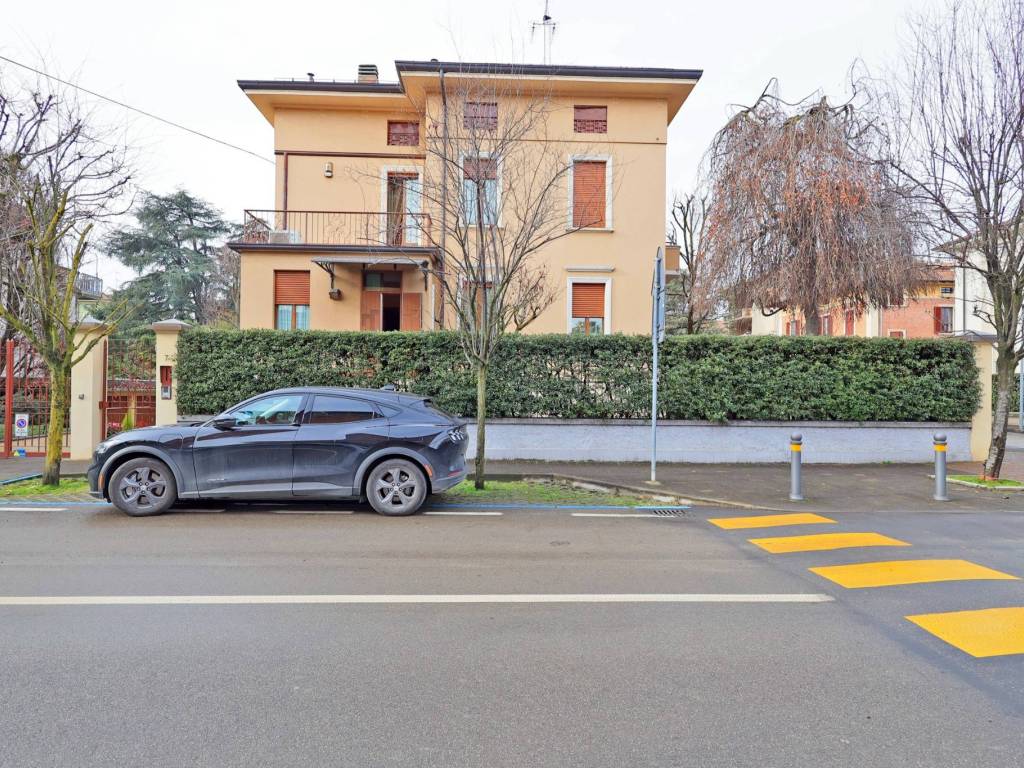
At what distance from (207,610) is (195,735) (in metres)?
1.89

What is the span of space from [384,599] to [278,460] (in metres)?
3.91

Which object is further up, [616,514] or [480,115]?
[480,115]

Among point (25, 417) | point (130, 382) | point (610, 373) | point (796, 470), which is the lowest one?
point (796, 470)

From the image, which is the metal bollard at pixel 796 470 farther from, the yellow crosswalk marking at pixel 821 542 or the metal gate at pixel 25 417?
the metal gate at pixel 25 417

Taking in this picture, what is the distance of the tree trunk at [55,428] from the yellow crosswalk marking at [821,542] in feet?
31.8

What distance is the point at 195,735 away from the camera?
3113mm

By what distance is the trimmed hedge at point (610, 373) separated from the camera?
542 inches

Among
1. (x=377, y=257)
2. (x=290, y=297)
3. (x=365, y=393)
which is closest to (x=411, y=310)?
(x=377, y=257)

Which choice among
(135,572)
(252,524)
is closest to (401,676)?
(135,572)

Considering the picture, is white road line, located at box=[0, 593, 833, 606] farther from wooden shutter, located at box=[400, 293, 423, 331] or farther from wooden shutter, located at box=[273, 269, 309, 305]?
wooden shutter, located at box=[273, 269, 309, 305]

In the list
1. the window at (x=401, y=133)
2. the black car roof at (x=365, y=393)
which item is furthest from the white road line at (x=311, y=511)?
the window at (x=401, y=133)

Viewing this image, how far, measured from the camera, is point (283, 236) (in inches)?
803

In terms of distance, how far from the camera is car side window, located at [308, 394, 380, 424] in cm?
870

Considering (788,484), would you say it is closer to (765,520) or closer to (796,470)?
(796,470)
